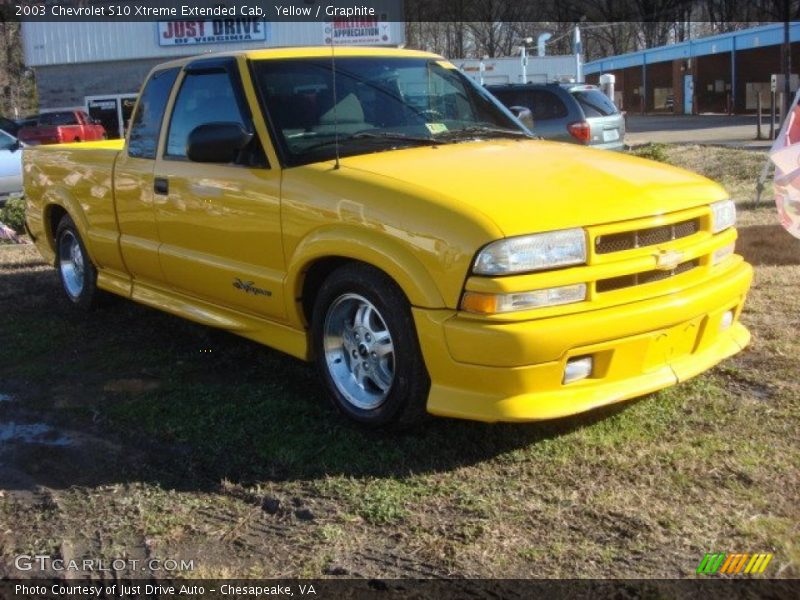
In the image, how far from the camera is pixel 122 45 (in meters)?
32.2

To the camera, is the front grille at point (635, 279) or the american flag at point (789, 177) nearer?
the front grille at point (635, 279)

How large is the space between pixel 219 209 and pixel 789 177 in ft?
14.5

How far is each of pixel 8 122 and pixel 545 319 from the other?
28.7 meters

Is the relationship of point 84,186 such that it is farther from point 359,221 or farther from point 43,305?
point 359,221

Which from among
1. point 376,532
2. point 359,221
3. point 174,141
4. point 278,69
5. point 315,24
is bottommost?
point 376,532

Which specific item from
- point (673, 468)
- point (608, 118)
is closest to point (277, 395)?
point (673, 468)

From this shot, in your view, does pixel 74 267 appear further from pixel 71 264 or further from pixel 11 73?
pixel 11 73

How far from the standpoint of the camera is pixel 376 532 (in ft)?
10.9

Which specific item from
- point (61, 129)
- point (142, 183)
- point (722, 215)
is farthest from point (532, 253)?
point (61, 129)

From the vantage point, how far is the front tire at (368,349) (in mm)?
3848

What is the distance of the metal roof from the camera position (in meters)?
40.6

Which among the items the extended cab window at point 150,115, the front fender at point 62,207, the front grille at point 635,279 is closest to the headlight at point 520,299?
the front grille at point 635,279

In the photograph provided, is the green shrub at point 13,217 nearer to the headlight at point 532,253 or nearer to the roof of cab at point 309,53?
the roof of cab at point 309,53

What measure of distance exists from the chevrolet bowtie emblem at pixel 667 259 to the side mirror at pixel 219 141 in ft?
6.94
